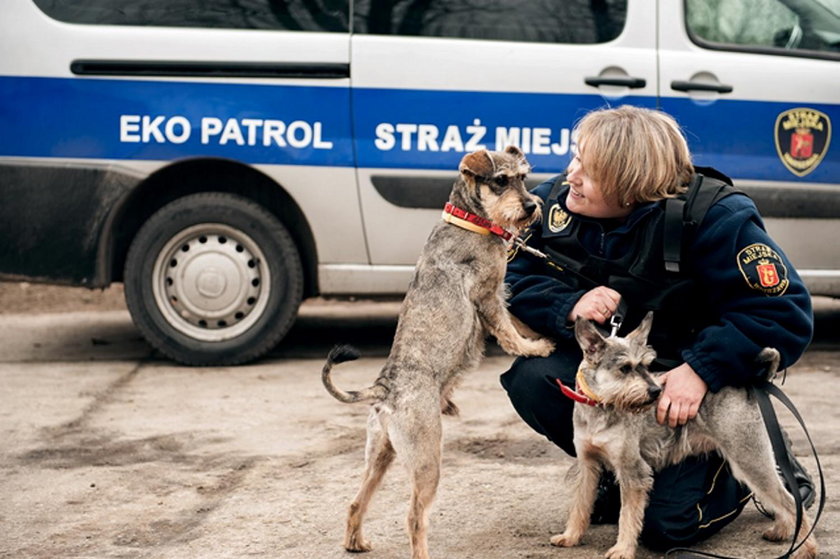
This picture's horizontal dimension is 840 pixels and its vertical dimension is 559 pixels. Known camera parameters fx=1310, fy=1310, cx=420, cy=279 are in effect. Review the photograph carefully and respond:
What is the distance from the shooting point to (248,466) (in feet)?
15.6

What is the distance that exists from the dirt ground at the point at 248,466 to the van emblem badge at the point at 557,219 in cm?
87

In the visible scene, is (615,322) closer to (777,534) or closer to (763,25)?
(777,534)

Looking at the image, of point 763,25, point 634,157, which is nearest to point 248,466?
point 634,157

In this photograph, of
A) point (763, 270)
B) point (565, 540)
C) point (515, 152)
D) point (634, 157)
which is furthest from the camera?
point (515, 152)

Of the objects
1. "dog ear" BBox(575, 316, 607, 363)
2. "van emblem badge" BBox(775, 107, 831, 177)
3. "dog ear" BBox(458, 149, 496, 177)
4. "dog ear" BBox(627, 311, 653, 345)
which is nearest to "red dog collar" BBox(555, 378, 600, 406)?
"dog ear" BBox(575, 316, 607, 363)

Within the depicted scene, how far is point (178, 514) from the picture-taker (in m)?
4.21

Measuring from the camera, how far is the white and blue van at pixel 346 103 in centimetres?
613

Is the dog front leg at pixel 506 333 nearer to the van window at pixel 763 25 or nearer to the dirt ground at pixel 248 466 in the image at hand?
the dirt ground at pixel 248 466

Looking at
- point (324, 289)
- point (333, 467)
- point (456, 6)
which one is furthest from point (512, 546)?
point (456, 6)

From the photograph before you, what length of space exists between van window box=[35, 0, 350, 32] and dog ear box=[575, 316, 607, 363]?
2.94 metres

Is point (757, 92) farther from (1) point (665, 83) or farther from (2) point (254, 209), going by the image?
(2) point (254, 209)

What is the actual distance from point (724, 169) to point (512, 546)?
114 inches

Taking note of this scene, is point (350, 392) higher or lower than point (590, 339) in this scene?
lower

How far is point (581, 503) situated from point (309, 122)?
113 inches
